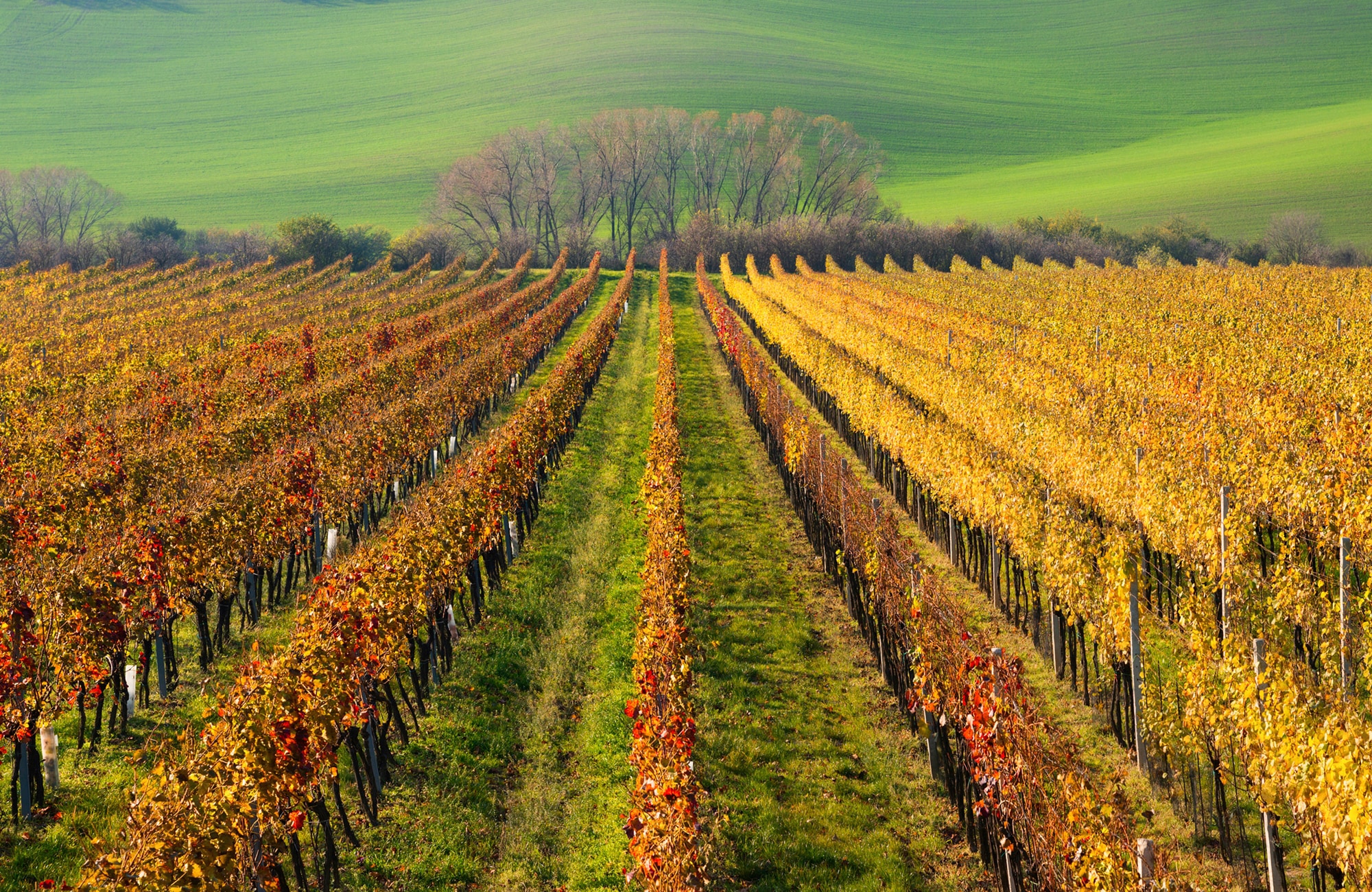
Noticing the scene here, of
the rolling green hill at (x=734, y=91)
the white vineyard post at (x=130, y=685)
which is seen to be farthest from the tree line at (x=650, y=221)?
the white vineyard post at (x=130, y=685)

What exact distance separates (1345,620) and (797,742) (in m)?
6.59

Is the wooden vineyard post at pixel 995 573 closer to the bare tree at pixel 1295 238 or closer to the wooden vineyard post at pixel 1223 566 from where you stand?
the wooden vineyard post at pixel 1223 566

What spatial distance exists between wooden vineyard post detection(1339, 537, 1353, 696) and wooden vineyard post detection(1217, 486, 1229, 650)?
1109 millimetres

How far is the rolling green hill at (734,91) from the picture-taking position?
359 ft

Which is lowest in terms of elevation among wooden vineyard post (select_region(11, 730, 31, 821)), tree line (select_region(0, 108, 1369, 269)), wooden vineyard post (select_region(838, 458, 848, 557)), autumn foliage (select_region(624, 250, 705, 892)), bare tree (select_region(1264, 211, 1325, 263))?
wooden vineyard post (select_region(11, 730, 31, 821))

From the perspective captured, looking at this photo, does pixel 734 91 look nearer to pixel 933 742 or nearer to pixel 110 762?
pixel 933 742

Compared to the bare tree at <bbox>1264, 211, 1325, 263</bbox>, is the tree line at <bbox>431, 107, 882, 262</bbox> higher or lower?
higher

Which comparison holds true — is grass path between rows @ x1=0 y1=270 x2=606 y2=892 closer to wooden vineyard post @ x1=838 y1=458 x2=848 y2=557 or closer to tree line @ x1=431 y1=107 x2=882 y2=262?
wooden vineyard post @ x1=838 y1=458 x2=848 y2=557

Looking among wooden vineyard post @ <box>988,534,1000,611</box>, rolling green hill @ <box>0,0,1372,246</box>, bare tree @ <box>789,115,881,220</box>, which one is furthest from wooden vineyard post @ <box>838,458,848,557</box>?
rolling green hill @ <box>0,0,1372,246</box>

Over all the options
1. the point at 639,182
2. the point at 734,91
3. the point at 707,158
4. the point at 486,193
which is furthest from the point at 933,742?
the point at 734,91

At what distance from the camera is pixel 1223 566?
451 inches

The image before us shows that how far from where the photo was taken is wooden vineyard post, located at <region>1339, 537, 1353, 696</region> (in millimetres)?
9852

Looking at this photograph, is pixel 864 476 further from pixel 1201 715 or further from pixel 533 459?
pixel 1201 715

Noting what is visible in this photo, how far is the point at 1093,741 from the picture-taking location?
11.1 meters
